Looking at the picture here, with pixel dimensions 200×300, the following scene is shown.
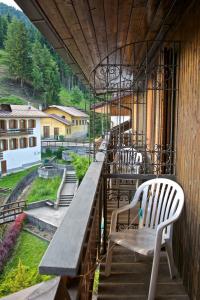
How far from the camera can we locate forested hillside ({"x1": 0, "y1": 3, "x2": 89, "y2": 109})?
3288 cm

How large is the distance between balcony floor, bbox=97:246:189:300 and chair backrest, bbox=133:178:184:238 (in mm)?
398

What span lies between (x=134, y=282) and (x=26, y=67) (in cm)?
3480

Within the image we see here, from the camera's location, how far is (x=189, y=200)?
2209 millimetres

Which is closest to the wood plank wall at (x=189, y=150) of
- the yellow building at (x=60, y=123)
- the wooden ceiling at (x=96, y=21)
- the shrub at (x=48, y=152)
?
the wooden ceiling at (x=96, y=21)

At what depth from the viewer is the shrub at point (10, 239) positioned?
1038 cm

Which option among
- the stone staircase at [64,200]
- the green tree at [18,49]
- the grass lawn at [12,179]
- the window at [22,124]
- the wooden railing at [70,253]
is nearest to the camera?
the wooden railing at [70,253]

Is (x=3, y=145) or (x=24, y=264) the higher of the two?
(x=3, y=145)

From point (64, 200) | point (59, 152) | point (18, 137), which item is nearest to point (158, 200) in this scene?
point (64, 200)

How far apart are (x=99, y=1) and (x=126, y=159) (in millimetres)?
1863

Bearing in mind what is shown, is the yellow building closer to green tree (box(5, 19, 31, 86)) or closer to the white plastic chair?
green tree (box(5, 19, 31, 86))

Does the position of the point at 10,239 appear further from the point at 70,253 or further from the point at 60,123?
the point at 60,123

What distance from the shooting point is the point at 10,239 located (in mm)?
11266

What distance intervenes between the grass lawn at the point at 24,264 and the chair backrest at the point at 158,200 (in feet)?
16.7

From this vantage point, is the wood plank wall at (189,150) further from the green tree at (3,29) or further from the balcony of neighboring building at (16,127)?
the green tree at (3,29)
